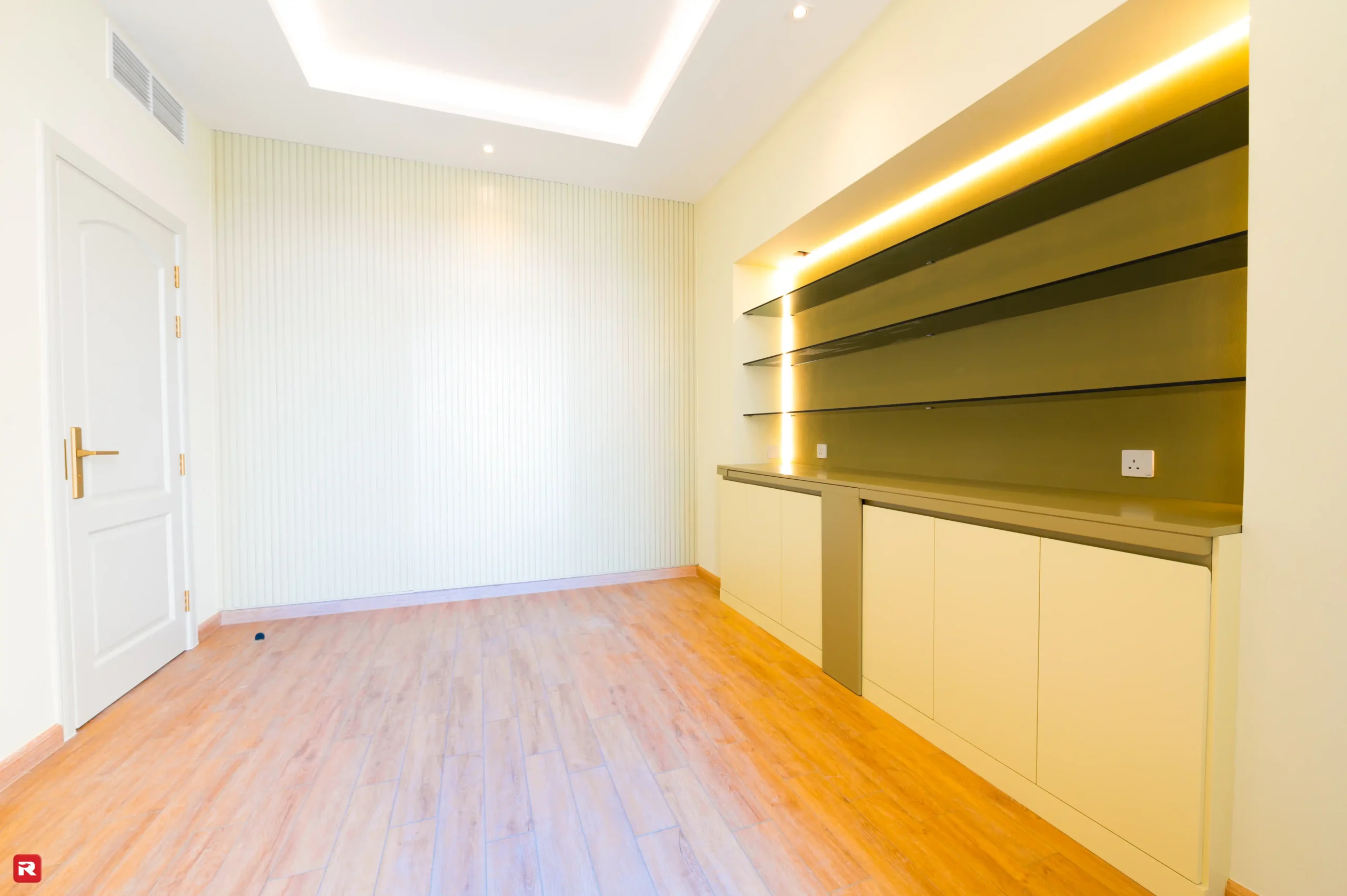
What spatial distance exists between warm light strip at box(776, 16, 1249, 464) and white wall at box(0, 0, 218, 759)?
3.49m

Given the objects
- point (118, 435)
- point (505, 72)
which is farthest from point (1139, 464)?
point (118, 435)

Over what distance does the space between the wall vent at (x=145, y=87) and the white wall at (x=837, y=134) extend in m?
3.31

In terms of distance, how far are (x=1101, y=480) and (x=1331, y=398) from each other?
833 mm

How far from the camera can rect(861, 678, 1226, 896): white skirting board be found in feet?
4.28

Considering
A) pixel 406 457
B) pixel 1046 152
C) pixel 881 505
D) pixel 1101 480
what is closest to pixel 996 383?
pixel 1101 480

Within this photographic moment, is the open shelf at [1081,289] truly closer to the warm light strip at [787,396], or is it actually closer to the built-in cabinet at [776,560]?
the warm light strip at [787,396]

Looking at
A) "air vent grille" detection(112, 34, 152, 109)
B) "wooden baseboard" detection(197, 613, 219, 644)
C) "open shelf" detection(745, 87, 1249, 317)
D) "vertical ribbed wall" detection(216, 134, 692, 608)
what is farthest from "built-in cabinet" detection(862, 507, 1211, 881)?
"air vent grille" detection(112, 34, 152, 109)

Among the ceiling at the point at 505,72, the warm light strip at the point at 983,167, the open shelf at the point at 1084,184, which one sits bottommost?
the open shelf at the point at 1084,184

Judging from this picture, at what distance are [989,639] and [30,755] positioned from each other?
3410 mm

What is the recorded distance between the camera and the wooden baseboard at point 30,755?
5.84 ft

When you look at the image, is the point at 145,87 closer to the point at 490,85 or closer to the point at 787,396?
the point at 490,85

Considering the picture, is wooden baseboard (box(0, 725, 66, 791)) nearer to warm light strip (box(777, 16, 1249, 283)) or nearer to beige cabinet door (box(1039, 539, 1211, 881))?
beige cabinet door (box(1039, 539, 1211, 881))

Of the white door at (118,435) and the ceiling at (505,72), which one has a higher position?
the ceiling at (505,72)

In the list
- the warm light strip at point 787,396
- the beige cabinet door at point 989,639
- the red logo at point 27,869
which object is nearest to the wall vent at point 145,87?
the red logo at point 27,869
